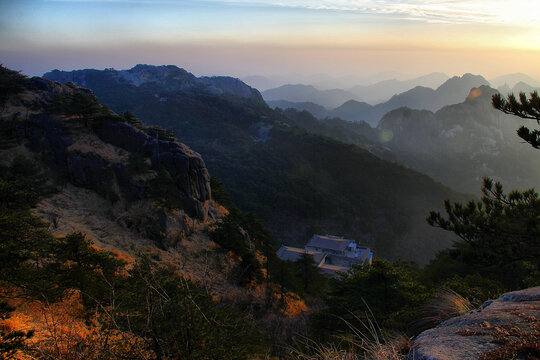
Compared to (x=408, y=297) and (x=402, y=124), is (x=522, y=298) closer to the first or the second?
(x=408, y=297)

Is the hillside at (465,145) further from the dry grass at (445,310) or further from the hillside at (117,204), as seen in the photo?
the dry grass at (445,310)

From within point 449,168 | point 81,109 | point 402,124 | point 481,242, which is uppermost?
point 81,109

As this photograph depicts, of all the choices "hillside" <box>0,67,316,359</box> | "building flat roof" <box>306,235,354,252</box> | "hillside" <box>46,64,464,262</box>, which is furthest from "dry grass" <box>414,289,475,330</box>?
"hillside" <box>46,64,464,262</box>

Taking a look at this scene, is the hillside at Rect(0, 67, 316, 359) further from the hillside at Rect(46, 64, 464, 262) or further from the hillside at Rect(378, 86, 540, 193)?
the hillside at Rect(378, 86, 540, 193)

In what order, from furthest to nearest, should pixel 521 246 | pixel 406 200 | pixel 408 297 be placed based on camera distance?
pixel 406 200 < pixel 408 297 < pixel 521 246

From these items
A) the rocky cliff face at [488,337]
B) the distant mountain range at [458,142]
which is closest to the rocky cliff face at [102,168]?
the rocky cliff face at [488,337]

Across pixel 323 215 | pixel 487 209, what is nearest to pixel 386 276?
pixel 487 209
